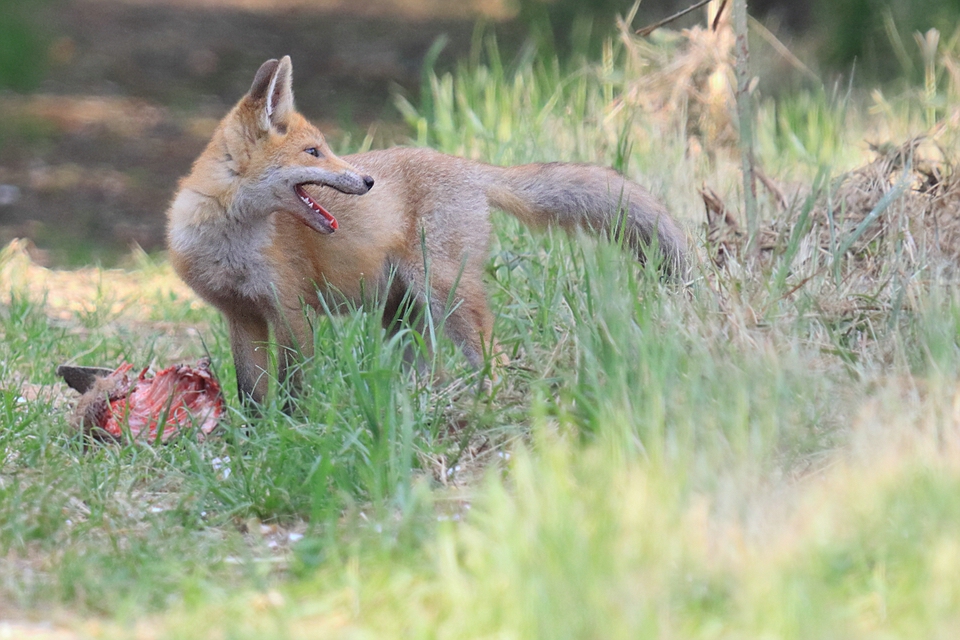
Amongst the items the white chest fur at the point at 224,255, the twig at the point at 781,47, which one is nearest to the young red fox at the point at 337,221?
the white chest fur at the point at 224,255

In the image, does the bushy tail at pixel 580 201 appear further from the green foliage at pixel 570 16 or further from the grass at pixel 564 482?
the green foliage at pixel 570 16

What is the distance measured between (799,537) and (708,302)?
5.18 feet

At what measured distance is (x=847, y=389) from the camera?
3424mm

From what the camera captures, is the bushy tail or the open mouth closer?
the open mouth

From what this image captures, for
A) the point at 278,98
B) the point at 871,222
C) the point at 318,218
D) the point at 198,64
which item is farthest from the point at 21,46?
the point at 871,222

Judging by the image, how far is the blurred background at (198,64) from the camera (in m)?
9.53

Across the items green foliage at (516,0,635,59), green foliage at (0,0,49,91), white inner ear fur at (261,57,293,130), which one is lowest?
white inner ear fur at (261,57,293,130)

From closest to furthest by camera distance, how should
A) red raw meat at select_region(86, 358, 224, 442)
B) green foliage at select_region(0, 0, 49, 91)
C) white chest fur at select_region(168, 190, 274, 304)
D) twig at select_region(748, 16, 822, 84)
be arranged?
red raw meat at select_region(86, 358, 224, 442)
white chest fur at select_region(168, 190, 274, 304)
twig at select_region(748, 16, 822, 84)
green foliage at select_region(0, 0, 49, 91)

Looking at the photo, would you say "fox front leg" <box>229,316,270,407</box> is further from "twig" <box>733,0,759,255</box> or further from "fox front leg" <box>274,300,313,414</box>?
"twig" <box>733,0,759,255</box>

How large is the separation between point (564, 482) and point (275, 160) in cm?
238

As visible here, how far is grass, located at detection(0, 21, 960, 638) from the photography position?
2492mm

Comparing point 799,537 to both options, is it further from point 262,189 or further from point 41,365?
point 41,365

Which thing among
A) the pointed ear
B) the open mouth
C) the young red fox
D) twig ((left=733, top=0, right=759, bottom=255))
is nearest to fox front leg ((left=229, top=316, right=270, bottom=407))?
the young red fox

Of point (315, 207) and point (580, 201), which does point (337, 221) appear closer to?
point (315, 207)
